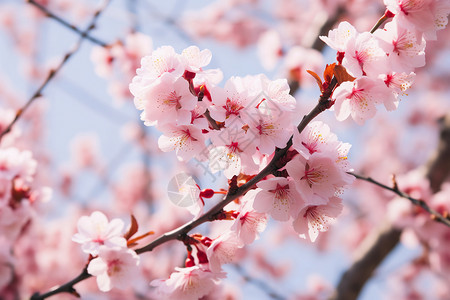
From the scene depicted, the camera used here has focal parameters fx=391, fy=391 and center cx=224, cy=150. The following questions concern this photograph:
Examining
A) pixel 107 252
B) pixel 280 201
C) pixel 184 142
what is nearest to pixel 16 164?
pixel 107 252

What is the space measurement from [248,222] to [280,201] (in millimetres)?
137

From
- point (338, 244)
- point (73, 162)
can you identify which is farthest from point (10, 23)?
point (338, 244)

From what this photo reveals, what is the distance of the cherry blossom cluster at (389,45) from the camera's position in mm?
994

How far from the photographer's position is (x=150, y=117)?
105cm

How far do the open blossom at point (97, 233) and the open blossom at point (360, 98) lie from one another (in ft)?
2.45

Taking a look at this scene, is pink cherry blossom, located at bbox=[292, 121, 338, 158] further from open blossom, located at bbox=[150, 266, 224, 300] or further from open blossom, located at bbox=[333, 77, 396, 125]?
open blossom, located at bbox=[150, 266, 224, 300]

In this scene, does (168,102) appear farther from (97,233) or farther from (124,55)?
(124,55)

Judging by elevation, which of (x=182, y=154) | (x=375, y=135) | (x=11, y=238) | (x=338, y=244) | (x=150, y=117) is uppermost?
(x=150, y=117)

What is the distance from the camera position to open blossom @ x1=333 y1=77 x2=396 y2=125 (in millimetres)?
1009

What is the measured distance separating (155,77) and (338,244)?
7.05 metres

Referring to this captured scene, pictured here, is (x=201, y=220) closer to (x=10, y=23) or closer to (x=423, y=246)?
(x=423, y=246)

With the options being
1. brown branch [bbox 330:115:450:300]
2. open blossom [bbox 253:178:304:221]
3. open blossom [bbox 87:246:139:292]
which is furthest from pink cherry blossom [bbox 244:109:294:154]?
brown branch [bbox 330:115:450:300]

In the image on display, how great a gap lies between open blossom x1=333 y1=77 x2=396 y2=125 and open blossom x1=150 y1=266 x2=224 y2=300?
1.96 feet

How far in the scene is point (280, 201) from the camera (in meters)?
1.05
